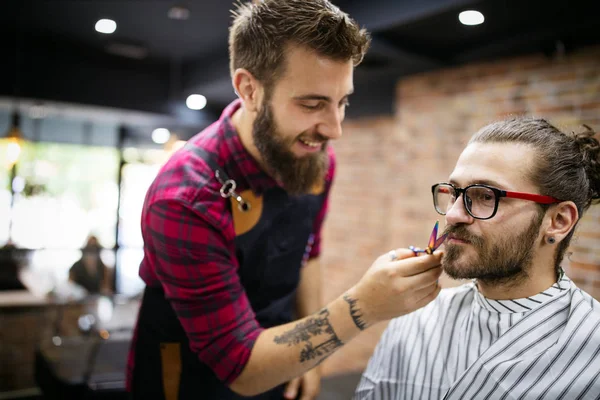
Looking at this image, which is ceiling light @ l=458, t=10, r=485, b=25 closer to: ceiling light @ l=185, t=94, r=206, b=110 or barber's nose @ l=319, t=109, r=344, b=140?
barber's nose @ l=319, t=109, r=344, b=140

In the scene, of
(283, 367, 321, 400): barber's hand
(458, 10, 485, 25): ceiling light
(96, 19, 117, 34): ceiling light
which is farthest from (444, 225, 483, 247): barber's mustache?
(96, 19, 117, 34): ceiling light

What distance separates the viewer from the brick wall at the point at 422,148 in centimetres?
295

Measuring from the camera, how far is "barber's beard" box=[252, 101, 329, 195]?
1249 mm

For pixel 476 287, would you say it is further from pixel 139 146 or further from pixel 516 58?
pixel 139 146

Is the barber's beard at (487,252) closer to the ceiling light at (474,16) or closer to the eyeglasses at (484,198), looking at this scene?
the eyeglasses at (484,198)

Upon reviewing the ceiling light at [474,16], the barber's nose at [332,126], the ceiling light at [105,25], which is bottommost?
the barber's nose at [332,126]

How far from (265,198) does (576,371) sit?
32.5 inches

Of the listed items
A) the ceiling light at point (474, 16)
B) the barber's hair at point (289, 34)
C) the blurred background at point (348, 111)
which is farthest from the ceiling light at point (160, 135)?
the barber's hair at point (289, 34)

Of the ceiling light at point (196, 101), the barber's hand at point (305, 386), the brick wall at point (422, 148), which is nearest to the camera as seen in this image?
the barber's hand at point (305, 386)

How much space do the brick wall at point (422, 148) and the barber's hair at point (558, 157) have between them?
0.62 meters

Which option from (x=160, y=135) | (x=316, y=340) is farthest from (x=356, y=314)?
(x=160, y=135)

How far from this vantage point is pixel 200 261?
3.78 feet

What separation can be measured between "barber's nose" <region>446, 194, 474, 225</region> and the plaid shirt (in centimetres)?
53

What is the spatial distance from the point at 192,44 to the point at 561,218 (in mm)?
3422
